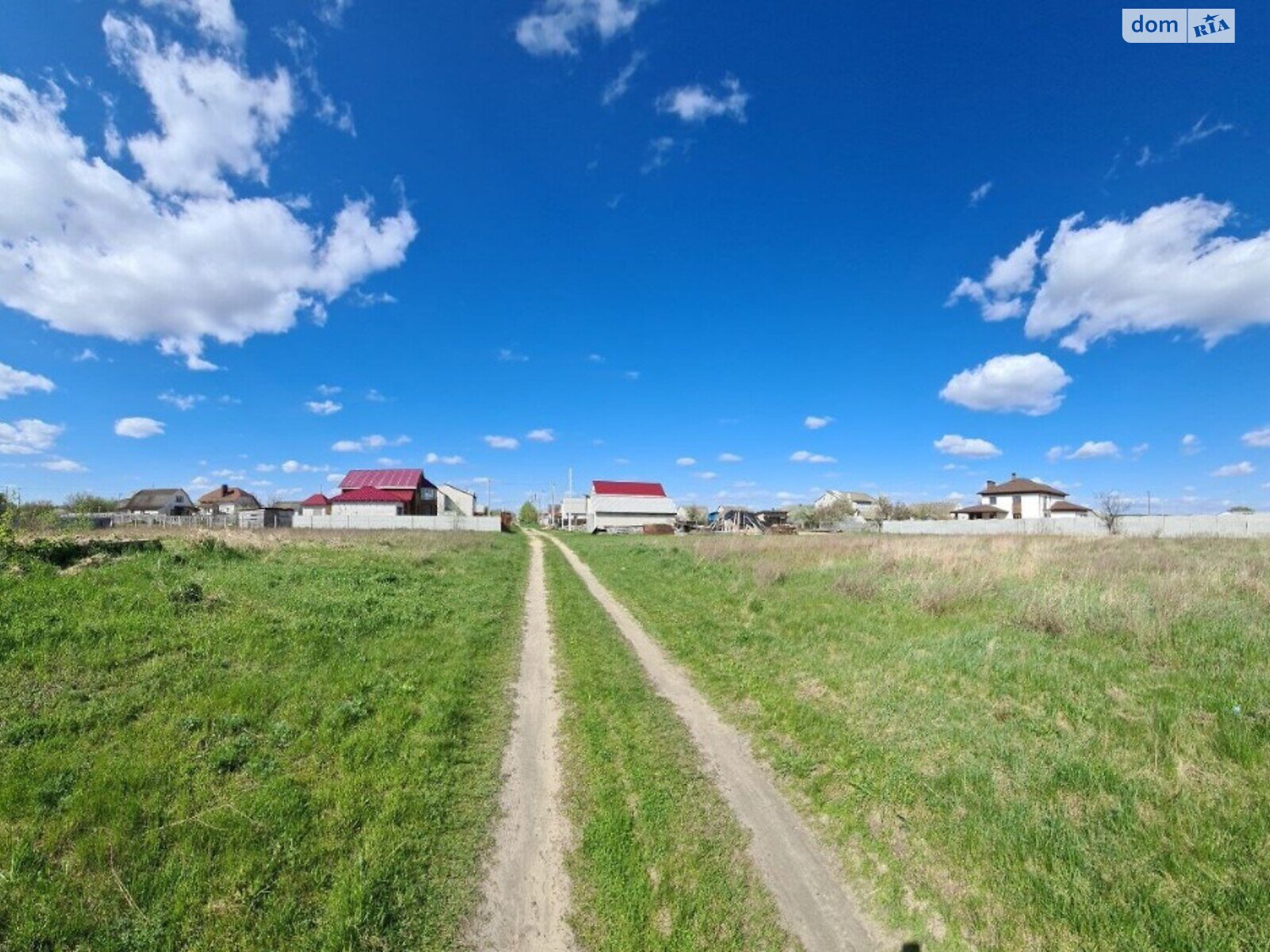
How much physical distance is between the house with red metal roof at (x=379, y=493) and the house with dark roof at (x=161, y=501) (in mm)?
44245

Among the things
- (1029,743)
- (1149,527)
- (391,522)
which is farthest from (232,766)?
(1149,527)

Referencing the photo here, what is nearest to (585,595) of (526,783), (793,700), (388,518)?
(793,700)

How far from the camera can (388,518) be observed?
55.8 m

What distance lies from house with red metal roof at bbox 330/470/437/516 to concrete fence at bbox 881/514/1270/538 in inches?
2175

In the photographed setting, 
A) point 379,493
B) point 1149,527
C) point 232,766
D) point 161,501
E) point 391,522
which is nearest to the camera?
point 232,766

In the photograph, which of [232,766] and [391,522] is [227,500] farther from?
[232,766]

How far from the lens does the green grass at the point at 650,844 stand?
379 centimetres

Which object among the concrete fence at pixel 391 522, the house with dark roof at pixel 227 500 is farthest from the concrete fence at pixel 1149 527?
the house with dark roof at pixel 227 500

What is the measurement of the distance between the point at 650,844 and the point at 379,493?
66369 millimetres

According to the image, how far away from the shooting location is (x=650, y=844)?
4629 mm

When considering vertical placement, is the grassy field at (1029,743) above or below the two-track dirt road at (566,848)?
above

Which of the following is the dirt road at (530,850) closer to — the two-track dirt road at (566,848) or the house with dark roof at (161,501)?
the two-track dirt road at (566,848)

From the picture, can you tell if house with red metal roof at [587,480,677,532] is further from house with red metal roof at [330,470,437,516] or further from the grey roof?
the grey roof

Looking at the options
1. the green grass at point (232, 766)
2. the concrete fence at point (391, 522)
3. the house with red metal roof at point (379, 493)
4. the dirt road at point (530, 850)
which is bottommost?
the dirt road at point (530, 850)
